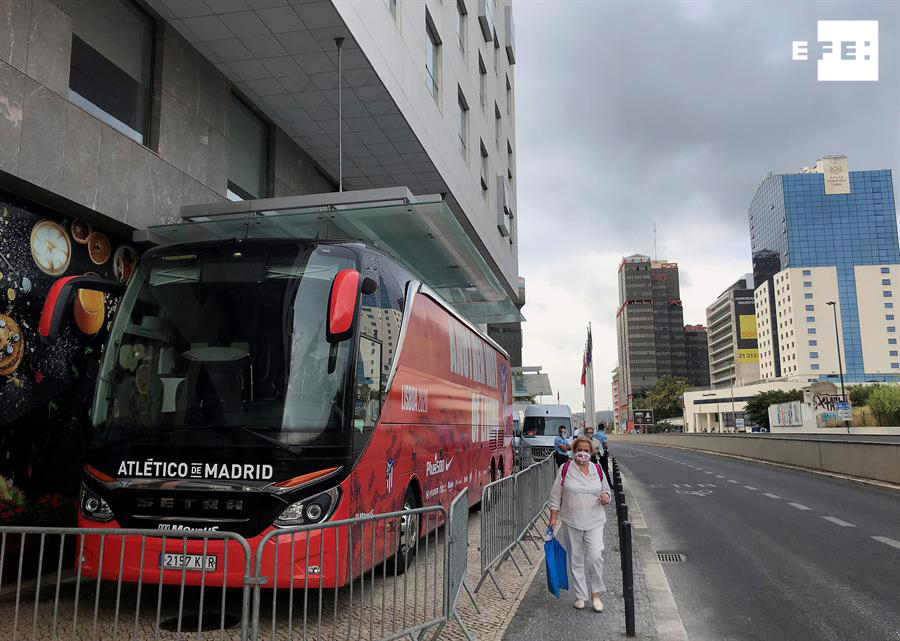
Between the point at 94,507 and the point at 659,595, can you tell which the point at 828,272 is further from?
the point at 94,507

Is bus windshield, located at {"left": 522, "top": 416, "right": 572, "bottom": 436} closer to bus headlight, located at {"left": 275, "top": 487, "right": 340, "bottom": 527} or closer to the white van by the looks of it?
the white van

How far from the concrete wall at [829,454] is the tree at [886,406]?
14795mm

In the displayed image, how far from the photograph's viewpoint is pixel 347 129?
1469 cm

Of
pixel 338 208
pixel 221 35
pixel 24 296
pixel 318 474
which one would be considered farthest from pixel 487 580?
pixel 221 35

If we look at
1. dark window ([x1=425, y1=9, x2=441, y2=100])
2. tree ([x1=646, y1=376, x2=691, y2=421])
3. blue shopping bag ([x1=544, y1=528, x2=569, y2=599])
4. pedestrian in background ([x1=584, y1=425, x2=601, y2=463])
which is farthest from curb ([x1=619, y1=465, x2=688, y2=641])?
tree ([x1=646, y1=376, x2=691, y2=421])

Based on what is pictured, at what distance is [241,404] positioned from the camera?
19.3 ft

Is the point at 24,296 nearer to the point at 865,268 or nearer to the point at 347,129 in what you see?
the point at 347,129

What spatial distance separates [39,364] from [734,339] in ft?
576

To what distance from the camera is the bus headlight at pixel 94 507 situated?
5.87m

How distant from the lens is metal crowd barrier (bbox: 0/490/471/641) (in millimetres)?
4699

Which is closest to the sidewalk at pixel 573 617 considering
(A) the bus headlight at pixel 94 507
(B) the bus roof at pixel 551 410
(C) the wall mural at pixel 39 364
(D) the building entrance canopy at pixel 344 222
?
(A) the bus headlight at pixel 94 507

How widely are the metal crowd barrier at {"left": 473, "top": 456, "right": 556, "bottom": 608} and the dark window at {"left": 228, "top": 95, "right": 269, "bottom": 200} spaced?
7838 millimetres

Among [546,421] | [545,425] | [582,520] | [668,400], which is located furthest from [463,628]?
[668,400]

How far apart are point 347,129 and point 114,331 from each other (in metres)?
9.24
